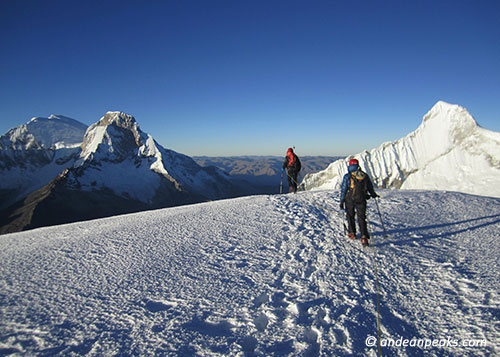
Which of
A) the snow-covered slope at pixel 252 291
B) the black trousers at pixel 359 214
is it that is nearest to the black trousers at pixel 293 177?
the snow-covered slope at pixel 252 291

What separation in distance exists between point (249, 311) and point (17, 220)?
208993mm

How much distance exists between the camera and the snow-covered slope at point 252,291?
3725 mm

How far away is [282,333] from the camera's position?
12.8ft

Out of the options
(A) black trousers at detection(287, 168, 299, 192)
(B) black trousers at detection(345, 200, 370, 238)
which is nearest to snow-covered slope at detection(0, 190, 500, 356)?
(B) black trousers at detection(345, 200, 370, 238)

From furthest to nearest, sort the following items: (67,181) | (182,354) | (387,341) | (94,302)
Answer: (67,181), (94,302), (387,341), (182,354)

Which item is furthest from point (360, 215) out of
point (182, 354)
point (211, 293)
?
point (182, 354)

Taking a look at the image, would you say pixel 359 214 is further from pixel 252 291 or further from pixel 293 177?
pixel 293 177

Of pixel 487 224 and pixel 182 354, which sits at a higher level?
pixel 487 224

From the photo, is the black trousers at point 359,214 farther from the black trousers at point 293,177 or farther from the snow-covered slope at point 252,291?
the black trousers at point 293,177

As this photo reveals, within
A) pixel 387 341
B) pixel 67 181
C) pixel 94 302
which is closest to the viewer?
pixel 387 341

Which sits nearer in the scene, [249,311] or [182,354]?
[182,354]

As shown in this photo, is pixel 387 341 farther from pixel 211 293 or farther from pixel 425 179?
pixel 425 179

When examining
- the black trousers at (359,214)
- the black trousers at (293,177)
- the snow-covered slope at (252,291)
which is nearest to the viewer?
the snow-covered slope at (252,291)

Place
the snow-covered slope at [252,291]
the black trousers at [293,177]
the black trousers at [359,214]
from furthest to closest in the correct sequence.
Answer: the black trousers at [293,177], the black trousers at [359,214], the snow-covered slope at [252,291]
